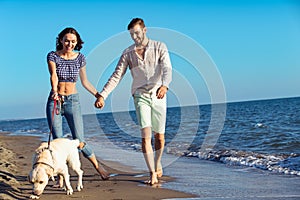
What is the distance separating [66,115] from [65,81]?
17.6 inches

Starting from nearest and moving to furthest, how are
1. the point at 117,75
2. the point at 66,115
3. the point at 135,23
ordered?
the point at 66,115, the point at 135,23, the point at 117,75

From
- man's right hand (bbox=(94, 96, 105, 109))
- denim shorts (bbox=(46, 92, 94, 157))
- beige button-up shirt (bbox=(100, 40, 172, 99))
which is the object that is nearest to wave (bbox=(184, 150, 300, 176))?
beige button-up shirt (bbox=(100, 40, 172, 99))

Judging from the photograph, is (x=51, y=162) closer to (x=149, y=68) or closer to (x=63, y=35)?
(x=63, y=35)

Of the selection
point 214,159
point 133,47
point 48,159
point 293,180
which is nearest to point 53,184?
point 48,159

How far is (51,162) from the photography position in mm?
4223

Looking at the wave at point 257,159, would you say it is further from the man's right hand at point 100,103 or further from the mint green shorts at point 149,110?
the man's right hand at point 100,103

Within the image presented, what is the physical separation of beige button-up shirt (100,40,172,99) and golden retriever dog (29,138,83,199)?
1017 millimetres

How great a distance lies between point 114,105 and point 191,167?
2.09 metres

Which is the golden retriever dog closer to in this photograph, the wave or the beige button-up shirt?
the beige button-up shirt

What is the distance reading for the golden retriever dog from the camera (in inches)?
161

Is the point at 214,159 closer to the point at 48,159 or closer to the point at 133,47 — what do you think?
the point at 133,47

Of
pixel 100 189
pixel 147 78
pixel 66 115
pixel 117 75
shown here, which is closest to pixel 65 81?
pixel 66 115

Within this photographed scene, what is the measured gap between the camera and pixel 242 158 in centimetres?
848

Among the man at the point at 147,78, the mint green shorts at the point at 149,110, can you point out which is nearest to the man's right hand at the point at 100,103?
the man at the point at 147,78
